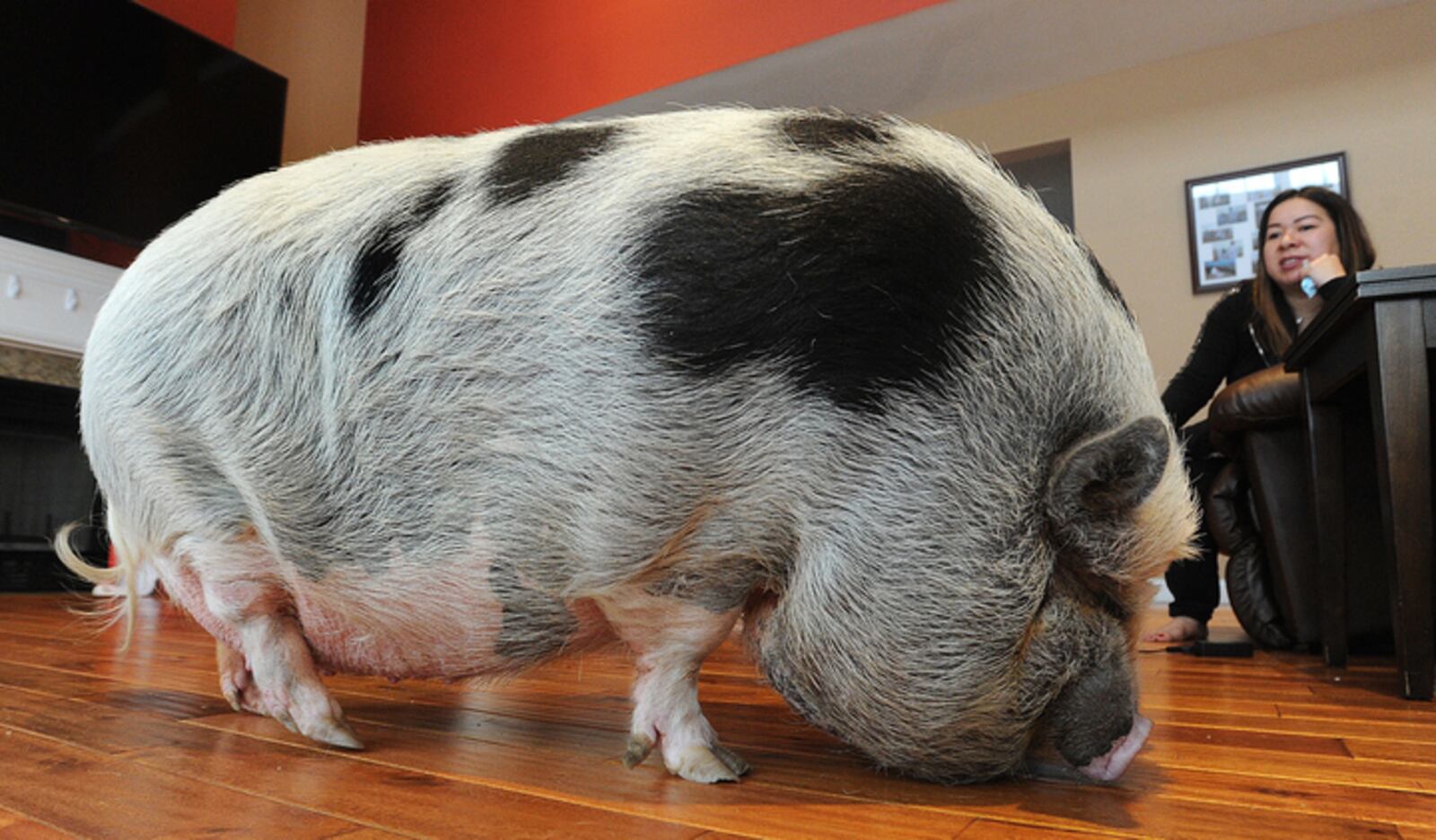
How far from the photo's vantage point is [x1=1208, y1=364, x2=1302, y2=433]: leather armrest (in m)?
2.50

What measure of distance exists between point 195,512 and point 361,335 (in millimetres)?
297

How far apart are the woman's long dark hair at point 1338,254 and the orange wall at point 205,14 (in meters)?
4.68

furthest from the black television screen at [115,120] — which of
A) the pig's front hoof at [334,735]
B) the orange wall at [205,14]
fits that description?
the pig's front hoof at [334,735]

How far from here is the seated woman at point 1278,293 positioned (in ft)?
9.24

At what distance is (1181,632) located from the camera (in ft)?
9.18

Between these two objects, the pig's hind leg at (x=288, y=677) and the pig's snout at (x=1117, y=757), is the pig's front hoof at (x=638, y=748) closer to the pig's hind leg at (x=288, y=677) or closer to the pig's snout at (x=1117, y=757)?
the pig's hind leg at (x=288, y=677)

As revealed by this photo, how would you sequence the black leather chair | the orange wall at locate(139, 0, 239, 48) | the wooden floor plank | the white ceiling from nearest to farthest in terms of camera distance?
the wooden floor plank
the black leather chair
the white ceiling
the orange wall at locate(139, 0, 239, 48)

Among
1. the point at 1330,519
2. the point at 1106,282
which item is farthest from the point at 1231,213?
the point at 1106,282

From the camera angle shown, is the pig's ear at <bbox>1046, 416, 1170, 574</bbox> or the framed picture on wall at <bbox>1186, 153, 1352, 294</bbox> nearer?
the pig's ear at <bbox>1046, 416, 1170, 574</bbox>

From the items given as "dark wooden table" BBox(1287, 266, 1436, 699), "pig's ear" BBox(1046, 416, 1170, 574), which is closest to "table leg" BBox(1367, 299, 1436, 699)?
"dark wooden table" BBox(1287, 266, 1436, 699)

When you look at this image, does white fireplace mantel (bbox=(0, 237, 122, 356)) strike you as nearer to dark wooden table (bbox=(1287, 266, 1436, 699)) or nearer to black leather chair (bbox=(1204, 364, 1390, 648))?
black leather chair (bbox=(1204, 364, 1390, 648))

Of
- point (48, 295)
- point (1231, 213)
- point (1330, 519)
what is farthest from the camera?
point (1231, 213)

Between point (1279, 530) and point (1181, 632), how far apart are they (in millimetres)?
397

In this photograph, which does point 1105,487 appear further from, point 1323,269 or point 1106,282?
point 1323,269
